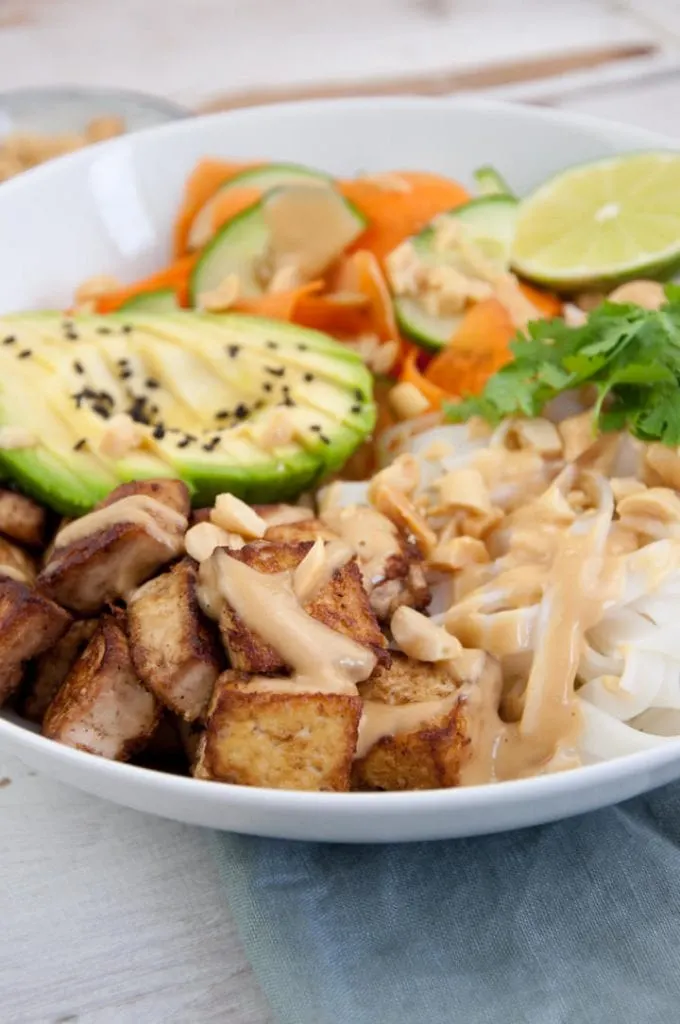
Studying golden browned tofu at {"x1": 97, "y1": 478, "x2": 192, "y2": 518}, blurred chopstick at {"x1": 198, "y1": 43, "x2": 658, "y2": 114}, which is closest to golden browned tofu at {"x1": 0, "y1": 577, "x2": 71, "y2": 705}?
golden browned tofu at {"x1": 97, "y1": 478, "x2": 192, "y2": 518}

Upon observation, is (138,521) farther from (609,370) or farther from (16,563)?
(609,370)

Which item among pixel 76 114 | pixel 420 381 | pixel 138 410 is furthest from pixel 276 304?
pixel 76 114

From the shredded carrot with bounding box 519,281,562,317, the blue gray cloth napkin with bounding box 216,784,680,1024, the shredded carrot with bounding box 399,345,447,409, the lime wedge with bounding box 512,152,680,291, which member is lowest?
the blue gray cloth napkin with bounding box 216,784,680,1024

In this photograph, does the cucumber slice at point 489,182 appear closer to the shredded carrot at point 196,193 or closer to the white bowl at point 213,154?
the white bowl at point 213,154

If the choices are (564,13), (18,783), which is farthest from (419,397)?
(564,13)

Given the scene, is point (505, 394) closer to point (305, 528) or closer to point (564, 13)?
point (305, 528)

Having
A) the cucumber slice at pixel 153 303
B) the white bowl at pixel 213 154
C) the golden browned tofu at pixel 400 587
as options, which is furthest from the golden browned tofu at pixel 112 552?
the white bowl at pixel 213 154

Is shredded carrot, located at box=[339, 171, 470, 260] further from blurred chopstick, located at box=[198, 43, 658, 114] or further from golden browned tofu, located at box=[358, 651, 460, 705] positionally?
blurred chopstick, located at box=[198, 43, 658, 114]
